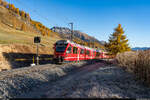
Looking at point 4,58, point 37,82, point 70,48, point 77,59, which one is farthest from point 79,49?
point 37,82

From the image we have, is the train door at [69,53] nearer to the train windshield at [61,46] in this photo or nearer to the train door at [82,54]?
the train windshield at [61,46]

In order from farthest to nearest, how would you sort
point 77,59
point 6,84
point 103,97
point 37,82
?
point 77,59 → point 37,82 → point 6,84 → point 103,97

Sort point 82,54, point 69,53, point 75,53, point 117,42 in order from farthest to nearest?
point 117,42 → point 82,54 → point 75,53 → point 69,53

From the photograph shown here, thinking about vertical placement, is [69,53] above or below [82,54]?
above

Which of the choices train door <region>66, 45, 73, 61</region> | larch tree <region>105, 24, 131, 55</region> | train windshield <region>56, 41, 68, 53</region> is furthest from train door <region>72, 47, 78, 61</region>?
larch tree <region>105, 24, 131, 55</region>

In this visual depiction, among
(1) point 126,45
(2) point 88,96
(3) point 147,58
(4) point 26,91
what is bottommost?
(4) point 26,91

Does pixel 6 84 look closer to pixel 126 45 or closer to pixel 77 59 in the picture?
pixel 77 59

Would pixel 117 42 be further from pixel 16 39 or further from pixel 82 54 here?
pixel 16 39

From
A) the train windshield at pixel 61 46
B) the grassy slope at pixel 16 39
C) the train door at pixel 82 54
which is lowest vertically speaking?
the train door at pixel 82 54

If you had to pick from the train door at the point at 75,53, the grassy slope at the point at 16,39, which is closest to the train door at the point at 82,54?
the train door at the point at 75,53

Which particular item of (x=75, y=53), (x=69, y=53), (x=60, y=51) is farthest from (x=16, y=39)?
(x=69, y=53)

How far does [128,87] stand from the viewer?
236 inches

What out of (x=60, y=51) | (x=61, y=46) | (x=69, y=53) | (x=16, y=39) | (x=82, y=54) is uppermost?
(x=16, y=39)

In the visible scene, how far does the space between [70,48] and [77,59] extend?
137 inches
